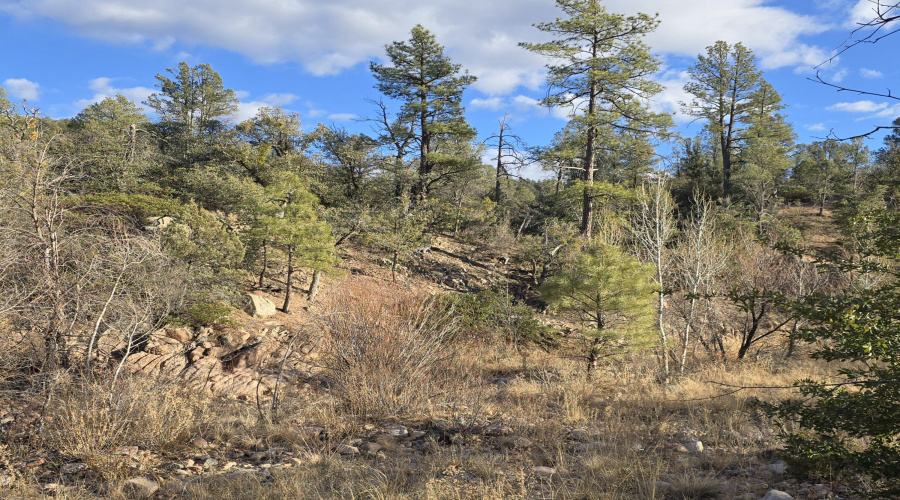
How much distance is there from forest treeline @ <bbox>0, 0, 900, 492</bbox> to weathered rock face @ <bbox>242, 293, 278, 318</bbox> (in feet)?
1.21

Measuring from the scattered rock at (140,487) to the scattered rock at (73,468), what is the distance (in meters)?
0.71

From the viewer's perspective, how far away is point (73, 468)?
14.0 ft

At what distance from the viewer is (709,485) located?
149 inches

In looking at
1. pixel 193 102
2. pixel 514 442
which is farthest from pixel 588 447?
pixel 193 102

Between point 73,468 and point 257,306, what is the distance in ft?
28.5

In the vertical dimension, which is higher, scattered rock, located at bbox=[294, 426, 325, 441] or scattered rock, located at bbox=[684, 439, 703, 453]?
scattered rock, located at bbox=[684, 439, 703, 453]

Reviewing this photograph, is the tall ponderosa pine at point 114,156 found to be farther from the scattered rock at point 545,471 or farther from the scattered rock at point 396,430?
the scattered rock at point 545,471

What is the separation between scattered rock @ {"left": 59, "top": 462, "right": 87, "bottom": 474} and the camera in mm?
4230

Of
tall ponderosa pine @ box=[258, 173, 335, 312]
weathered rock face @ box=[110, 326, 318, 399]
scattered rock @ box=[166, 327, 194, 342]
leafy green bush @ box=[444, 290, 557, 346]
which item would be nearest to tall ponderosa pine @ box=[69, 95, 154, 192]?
tall ponderosa pine @ box=[258, 173, 335, 312]

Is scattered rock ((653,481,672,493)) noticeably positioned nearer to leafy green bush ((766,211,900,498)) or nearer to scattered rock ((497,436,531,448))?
leafy green bush ((766,211,900,498))

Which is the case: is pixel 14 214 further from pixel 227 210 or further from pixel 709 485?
pixel 227 210

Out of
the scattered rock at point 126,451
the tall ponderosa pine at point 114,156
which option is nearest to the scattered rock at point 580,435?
the scattered rock at point 126,451

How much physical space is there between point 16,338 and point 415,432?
610 centimetres

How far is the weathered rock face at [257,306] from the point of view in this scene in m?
12.7
